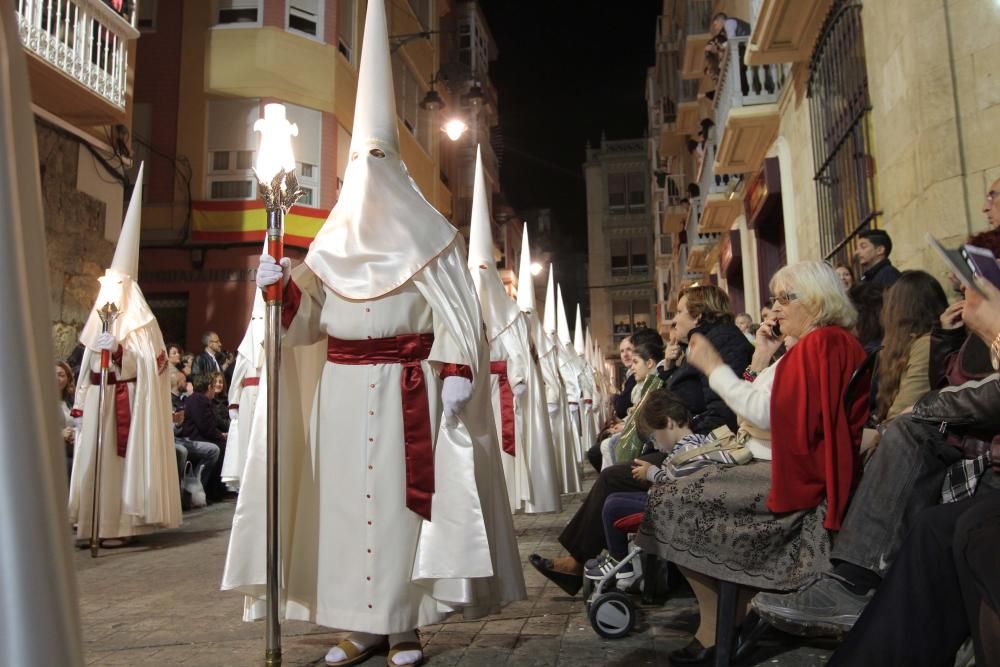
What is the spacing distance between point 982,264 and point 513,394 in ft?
20.8

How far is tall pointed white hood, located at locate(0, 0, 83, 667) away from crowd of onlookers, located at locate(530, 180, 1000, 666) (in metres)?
2.08

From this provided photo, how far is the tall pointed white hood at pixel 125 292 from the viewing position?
26.3 feet

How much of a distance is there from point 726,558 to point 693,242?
63.7 feet

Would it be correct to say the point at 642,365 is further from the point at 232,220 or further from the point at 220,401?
the point at 232,220

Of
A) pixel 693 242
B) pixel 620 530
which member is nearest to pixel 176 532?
pixel 620 530

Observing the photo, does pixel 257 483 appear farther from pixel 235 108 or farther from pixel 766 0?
pixel 235 108

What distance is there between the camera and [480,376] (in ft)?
13.2

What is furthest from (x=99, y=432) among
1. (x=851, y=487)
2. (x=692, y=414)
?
(x=851, y=487)

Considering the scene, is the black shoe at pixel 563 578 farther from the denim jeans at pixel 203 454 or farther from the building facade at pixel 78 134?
the building facade at pixel 78 134

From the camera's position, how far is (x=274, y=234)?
3.64 metres

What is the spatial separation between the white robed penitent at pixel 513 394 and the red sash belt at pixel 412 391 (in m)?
4.43

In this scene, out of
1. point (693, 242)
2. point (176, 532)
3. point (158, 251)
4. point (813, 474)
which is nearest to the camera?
point (813, 474)

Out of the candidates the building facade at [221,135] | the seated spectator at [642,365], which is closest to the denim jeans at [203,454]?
the seated spectator at [642,365]

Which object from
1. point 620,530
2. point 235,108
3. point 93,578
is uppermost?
point 235,108
